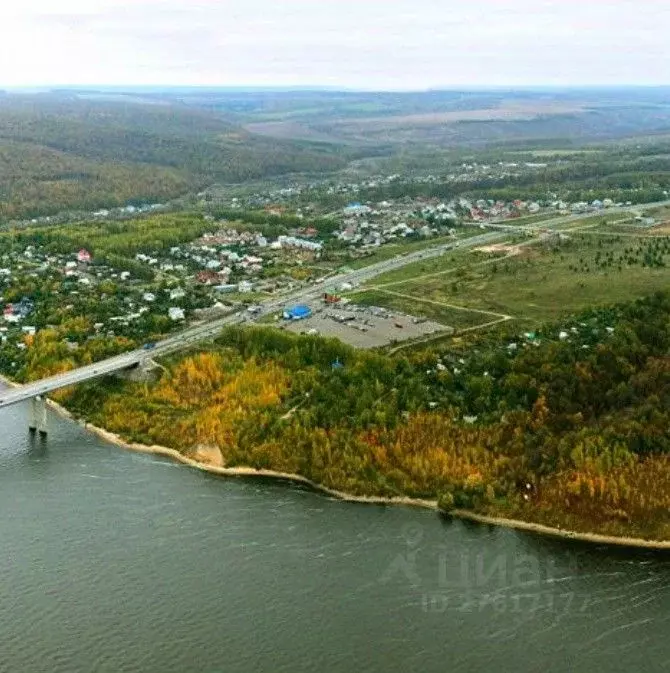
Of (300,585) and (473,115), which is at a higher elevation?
(473,115)

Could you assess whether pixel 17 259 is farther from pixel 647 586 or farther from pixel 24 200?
pixel 647 586

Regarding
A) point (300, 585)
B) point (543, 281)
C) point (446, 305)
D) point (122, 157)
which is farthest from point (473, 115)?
point (300, 585)

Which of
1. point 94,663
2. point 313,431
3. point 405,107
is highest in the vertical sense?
point 405,107

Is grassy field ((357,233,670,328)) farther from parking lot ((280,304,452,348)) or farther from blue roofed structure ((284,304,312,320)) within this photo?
blue roofed structure ((284,304,312,320))

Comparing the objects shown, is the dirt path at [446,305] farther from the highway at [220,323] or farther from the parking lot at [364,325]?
the highway at [220,323]

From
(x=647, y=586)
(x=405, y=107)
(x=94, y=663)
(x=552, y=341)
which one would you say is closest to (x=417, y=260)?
(x=552, y=341)

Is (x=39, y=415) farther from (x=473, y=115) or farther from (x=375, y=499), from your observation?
(x=473, y=115)
